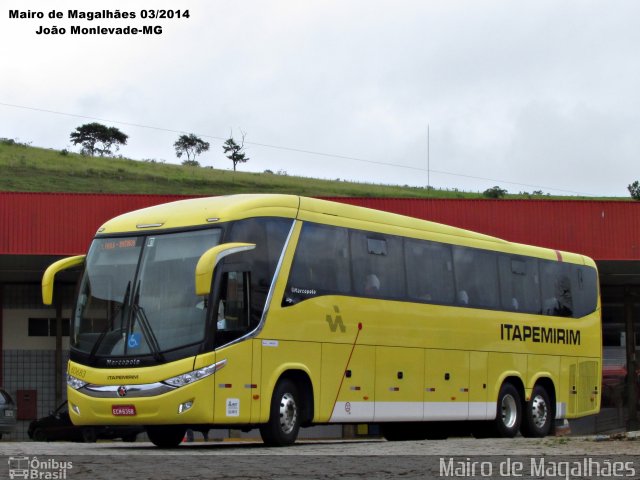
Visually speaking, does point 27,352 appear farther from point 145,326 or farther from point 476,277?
point 145,326

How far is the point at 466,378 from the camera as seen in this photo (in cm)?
2078

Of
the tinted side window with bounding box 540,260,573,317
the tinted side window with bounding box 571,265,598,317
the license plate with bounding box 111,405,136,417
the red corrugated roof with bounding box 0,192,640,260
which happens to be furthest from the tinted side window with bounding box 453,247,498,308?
the red corrugated roof with bounding box 0,192,640,260

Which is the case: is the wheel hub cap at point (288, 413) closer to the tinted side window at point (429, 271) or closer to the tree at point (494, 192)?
the tinted side window at point (429, 271)

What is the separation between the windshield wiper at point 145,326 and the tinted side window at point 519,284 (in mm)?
8307

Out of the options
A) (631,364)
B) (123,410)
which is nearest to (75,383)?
(123,410)

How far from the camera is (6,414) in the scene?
26094 millimetres

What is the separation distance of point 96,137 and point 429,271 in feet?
297

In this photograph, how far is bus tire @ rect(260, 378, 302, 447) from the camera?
16.2 m

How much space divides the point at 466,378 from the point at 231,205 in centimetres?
→ 655

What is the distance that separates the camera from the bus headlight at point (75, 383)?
52.8ft

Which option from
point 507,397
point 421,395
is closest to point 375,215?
point 421,395

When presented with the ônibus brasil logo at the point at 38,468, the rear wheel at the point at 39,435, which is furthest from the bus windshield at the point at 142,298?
the rear wheel at the point at 39,435

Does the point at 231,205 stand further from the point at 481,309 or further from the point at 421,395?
the point at 481,309

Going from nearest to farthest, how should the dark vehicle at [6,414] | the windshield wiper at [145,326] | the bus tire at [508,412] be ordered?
the windshield wiper at [145,326] → the bus tire at [508,412] → the dark vehicle at [6,414]
